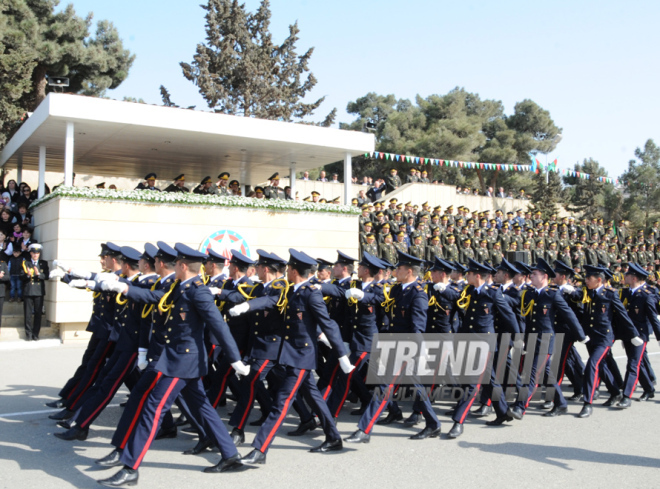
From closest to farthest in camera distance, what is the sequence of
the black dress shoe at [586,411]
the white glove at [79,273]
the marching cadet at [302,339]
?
1. the marching cadet at [302,339]
2. the white glove at [79,273]
3. the black dress shoe at [586,411]

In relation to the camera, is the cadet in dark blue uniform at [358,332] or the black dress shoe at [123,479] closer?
the black dress shoe at [123,479]

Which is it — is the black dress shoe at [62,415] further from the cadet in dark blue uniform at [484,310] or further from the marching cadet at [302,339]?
the cadet in dark blue uniform at [484,310]

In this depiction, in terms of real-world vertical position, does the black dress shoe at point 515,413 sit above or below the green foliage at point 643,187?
below

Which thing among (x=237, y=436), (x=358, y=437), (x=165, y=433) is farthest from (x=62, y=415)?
(x=358, y=437)

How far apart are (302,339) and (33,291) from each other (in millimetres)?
8629

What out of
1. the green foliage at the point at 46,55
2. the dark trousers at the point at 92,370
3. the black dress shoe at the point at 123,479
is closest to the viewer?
the black dress shoe at the point at 123,479

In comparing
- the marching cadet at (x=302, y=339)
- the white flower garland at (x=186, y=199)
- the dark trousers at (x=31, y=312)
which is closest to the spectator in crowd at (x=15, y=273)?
the dark trousers at (x=31, y=312)

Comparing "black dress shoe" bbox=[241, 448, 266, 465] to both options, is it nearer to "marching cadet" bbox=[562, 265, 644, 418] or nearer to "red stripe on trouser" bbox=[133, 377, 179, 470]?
"red stripe on trouser" bbox=[133, 377, 179, 470]

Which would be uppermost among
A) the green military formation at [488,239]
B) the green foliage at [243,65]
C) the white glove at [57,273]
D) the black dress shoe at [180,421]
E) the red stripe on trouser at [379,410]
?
the green foliage at [243,65]

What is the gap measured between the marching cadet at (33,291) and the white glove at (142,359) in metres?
7.97

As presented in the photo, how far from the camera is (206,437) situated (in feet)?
18.3

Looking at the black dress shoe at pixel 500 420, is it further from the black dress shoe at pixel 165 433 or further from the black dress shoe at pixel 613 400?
the black dress shoe at pixel 165 433

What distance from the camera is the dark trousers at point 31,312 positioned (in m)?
12.3

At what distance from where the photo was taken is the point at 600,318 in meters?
7.73
